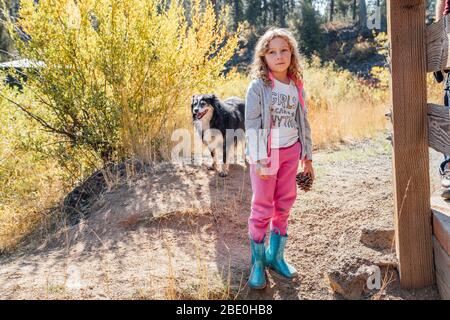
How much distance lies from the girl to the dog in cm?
234

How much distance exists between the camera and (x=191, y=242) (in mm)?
3646

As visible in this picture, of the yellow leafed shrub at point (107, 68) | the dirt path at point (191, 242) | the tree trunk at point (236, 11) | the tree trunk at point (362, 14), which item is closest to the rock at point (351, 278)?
the dirt path at point (191, 242)

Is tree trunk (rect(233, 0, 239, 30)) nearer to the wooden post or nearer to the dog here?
the dog

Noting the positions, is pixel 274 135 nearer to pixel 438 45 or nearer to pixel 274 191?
pixel 274 191

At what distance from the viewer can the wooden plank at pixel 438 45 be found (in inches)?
87.6

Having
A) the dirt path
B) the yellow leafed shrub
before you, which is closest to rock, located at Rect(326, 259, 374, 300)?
the dirt path

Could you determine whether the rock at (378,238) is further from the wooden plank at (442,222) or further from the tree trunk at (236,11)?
the tree trunk at (236,11)

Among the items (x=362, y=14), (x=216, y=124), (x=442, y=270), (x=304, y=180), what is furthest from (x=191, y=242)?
(x=362, y=14)

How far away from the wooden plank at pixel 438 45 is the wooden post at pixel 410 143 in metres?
0.04

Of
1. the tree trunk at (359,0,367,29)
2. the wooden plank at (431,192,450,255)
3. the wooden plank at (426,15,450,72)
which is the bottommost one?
the wooden plank at (431,192,450,255)

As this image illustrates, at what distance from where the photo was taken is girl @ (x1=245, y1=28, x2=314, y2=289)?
9.09 feet

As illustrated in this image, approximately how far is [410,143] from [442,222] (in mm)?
470
